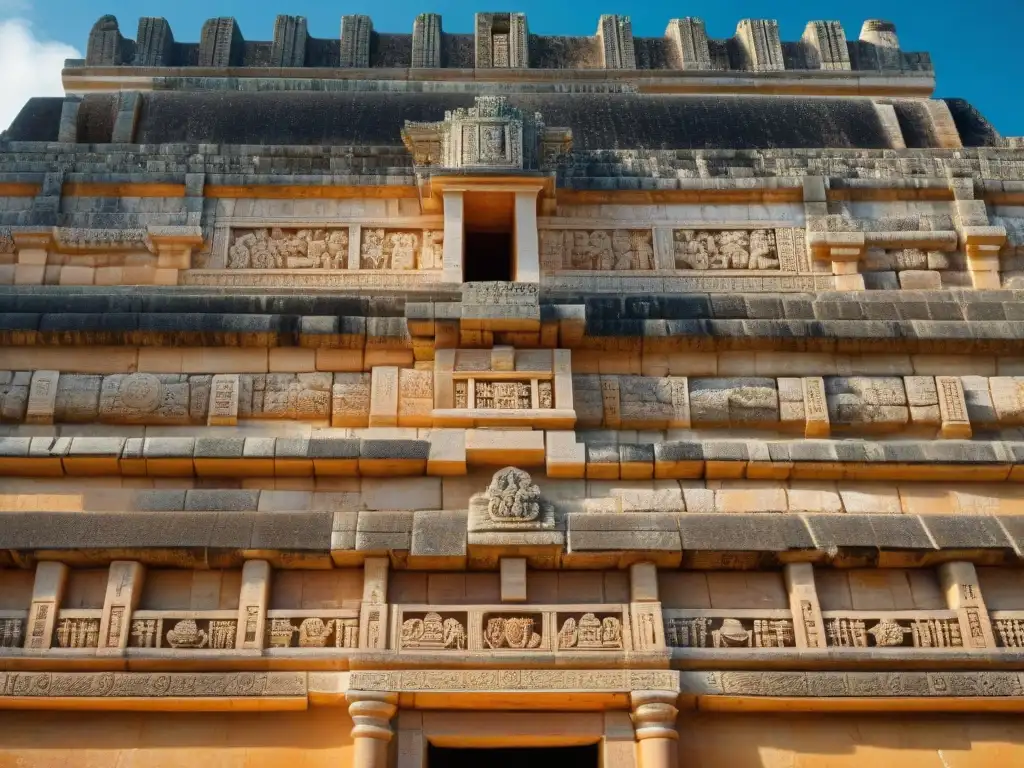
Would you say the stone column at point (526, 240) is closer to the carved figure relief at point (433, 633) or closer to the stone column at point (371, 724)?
the carved figure relief at point (433, 633)

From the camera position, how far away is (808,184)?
1206 centimetres

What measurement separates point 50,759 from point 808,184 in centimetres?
989

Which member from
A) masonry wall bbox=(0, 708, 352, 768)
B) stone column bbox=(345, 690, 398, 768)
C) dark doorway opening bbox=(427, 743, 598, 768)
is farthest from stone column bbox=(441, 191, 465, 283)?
dark doorway opening bbox=(427, 743, 598, 768)

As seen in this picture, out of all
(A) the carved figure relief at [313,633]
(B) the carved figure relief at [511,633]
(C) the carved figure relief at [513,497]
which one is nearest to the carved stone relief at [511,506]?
(C) the carved figure relief at [513,497]

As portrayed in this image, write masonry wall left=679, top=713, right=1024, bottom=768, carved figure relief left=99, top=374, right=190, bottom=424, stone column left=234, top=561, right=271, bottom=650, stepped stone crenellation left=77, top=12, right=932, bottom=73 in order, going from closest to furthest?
masonry wall left=679, top=713, right=1024, bottom=768, stone column left=234, top=561, right=271, bottom=650, carved figure relief left=99, top=374, right=190, bottom=424, stepped stone crenellation left=77, top=12, right=932, bottom=73

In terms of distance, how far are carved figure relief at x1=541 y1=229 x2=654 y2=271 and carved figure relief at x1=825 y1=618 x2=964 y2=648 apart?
4.60m

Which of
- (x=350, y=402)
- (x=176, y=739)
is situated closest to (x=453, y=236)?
(x=350, y=402)

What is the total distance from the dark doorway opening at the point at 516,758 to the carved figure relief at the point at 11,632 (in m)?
4.47

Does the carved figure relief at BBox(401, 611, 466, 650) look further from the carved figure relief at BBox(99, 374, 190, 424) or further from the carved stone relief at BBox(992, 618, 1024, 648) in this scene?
the carved stone relief at BBox(992, 618, 1024, 648)

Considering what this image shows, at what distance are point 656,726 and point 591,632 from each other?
0.97m

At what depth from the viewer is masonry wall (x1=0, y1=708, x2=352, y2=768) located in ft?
28.0

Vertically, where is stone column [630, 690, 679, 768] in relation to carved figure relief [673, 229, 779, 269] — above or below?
below

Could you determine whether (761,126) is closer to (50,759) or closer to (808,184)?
(808,184)

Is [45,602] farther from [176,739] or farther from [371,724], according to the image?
[371,724]
